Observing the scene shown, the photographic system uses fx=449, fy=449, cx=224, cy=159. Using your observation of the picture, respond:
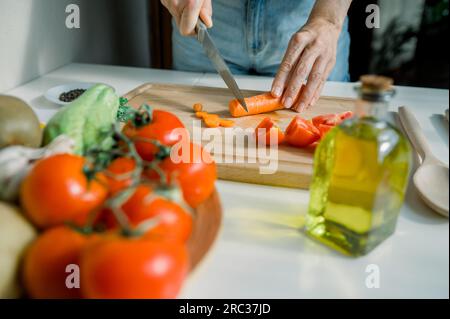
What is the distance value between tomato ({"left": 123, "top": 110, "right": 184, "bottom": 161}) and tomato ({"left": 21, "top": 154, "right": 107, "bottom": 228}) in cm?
13

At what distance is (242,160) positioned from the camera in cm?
91

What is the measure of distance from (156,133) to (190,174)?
0.11m

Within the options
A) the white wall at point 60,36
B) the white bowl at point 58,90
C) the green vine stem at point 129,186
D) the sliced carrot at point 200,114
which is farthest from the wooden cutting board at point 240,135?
the white wall at point 60,36

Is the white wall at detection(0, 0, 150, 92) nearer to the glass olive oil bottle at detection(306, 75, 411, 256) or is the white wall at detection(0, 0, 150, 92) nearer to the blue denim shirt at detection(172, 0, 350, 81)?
the blue denim shirt at detection(172, 0, 350, 81)

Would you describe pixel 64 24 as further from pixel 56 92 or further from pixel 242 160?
pixel 242 160

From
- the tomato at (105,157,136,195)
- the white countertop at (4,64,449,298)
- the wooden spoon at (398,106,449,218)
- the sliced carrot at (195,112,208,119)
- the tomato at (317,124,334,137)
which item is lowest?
the white countertop at (4,64,449,298)

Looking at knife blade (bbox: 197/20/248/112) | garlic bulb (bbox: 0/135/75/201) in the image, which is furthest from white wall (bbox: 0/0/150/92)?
garlic bulb (bbox: 0/135/75/201)

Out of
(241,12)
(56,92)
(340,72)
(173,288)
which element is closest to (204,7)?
(241,12)

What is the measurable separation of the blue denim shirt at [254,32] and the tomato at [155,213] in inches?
41.3

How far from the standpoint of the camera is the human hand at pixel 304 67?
121cm

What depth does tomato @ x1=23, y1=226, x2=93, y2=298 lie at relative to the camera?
480mm

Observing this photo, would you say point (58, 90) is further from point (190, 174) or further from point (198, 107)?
point (190, 174)

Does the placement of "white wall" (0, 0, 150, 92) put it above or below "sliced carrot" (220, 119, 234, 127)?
above
